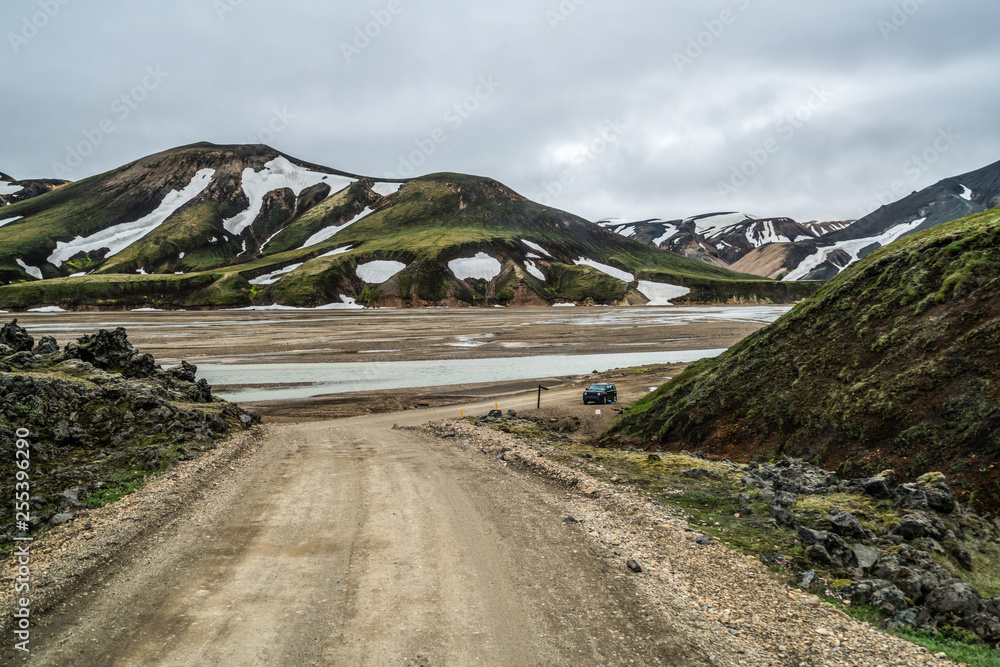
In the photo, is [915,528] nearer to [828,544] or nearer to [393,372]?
[828,544]

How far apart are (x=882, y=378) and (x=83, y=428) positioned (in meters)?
27.7

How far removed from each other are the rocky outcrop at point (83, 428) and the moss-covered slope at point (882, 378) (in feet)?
69.8

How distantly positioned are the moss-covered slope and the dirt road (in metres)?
10.7

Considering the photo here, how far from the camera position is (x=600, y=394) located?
1581 inches

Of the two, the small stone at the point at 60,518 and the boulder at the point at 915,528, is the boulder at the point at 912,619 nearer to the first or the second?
the boulder at the point at 915,528

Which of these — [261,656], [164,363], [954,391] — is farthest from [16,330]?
[954,391]

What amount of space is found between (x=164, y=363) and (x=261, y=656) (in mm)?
62075

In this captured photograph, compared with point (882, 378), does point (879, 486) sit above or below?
below

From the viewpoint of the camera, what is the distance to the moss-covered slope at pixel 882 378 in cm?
1442

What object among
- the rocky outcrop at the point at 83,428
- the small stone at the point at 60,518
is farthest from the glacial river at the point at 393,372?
the small stone at the point at 60,518

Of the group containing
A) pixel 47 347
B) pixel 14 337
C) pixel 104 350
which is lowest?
pixel 104 350

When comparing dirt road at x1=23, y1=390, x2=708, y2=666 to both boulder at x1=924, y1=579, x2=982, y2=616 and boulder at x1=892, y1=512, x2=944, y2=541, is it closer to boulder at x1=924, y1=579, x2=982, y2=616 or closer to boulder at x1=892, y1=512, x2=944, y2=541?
boulder at x1=924, y1=579, x2=982, y2=616

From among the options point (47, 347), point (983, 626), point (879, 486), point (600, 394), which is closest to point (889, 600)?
point (983, 626)

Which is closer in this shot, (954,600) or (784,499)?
(954,600)
